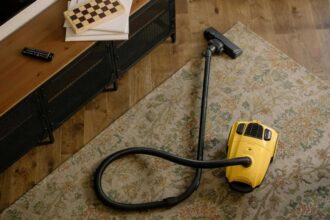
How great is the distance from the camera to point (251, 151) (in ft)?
8.04

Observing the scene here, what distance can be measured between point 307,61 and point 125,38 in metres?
1.06

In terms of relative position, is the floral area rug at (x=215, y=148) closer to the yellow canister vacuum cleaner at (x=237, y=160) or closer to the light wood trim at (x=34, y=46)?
the yellow canister vacuum cleaner at (x=237, y=160)

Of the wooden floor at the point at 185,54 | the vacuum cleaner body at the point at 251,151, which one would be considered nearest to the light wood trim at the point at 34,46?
the wooden floor at the point at 185,54

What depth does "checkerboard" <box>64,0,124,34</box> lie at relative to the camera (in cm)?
249

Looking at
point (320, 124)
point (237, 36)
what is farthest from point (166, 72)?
point (320, 124)

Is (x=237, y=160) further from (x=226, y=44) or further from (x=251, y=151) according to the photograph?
(x=226, y=44)

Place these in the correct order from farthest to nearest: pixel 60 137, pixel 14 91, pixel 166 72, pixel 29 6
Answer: pixel 166 72
pixel 60 137
pixel 29 6
pixel 14 91

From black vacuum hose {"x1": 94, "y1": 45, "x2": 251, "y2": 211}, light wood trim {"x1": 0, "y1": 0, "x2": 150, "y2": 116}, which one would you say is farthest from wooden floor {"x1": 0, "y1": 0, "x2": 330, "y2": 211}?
light wood trim {"x1": 0, "y1": 0, "x2": 150, "y2": 116}

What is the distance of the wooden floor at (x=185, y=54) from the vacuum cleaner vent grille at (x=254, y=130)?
60 centimetres

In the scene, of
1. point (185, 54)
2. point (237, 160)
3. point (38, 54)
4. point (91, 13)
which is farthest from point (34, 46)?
point (237, 160)

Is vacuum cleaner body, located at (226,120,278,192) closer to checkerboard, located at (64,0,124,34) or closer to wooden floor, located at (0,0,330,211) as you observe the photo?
wooden floor, located at (0,0,330,211)

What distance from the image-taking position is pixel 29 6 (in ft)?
8.24

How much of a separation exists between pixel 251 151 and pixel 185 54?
2.62ft

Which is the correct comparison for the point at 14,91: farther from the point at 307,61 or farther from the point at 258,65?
the point at 307,61
